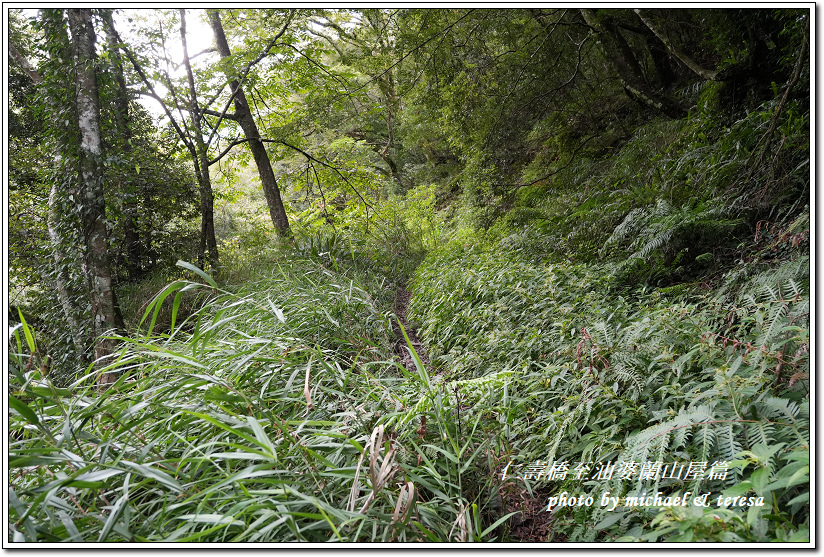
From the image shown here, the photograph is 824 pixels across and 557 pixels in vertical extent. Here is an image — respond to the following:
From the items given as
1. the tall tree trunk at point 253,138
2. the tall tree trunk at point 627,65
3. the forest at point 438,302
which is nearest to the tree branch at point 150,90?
the forest at point 438,302

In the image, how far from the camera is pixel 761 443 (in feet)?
3.93

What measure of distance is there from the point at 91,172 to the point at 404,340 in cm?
324

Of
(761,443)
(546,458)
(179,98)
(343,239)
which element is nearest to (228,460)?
(546,458)

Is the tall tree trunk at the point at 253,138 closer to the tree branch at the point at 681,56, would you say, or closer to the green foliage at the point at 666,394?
the green foliage at the point at 666,394

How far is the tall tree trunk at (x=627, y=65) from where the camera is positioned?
514 cm

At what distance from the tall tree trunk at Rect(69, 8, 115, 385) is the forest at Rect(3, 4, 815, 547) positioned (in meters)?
0.02

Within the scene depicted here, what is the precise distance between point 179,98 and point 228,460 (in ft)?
21.6

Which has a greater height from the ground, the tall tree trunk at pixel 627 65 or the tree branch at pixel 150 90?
the tree branch at pixel 150 90

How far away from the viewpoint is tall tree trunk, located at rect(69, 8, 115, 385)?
12.2ft

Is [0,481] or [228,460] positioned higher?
[0,481]

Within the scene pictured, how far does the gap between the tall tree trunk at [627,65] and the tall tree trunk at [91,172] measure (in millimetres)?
5408

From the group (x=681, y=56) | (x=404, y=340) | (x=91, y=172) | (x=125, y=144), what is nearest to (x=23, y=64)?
(x=125, y=144)
